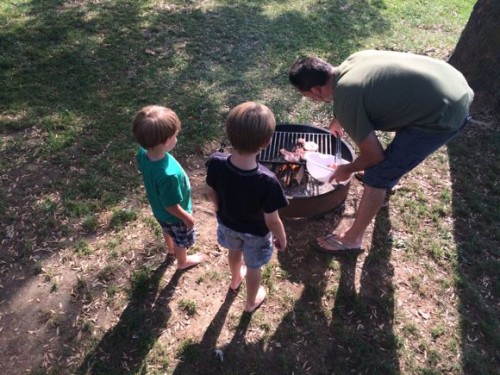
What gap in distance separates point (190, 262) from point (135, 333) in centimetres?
77

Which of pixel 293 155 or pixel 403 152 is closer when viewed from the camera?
pixel 403 152

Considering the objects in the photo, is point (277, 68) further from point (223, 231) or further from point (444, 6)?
point (444, 6)

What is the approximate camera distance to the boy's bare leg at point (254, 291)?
119 inches

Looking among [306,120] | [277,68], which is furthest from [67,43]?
[306,120]

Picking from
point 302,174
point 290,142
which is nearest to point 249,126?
point 302,174

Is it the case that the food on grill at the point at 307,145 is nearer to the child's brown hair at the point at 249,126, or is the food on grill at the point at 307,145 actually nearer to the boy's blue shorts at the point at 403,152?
the boy's blue shorts at the point at 403,152

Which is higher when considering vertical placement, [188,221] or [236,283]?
[188,221]

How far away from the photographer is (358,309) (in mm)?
3398

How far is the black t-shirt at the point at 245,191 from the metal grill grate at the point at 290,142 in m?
1.61

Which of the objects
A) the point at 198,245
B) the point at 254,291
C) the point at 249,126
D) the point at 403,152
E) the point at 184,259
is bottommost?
the point at 198,245

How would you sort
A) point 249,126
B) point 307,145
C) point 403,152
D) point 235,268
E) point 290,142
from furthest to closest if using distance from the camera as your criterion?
point 290,142 → point 307,145 → point 235,268 → point 403,152 → point 249,126

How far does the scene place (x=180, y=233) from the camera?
3207 millimetres

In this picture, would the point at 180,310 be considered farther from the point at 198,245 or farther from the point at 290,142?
the point at 290,142

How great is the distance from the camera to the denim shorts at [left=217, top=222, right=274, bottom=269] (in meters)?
2.76
